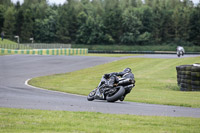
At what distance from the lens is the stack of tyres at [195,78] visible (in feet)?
61.6

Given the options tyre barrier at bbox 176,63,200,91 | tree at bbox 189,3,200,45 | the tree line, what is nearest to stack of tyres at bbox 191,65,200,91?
tyre barrier at bbox 176,63,200,91

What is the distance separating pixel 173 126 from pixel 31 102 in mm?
5596

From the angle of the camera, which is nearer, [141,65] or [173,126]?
[173,126]

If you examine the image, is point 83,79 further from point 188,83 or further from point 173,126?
point 173,126

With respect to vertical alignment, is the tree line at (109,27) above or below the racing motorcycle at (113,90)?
above

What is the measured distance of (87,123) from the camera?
333 inches

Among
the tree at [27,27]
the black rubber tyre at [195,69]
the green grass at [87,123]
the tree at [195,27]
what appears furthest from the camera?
the tree at [27,27]

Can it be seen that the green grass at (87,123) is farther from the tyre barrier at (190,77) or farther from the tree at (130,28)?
the tree at (130,28)

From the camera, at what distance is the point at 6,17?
115m

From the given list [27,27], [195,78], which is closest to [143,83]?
[195,78]

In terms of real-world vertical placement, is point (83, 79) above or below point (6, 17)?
below

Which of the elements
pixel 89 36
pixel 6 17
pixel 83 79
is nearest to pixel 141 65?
pixel 83 79

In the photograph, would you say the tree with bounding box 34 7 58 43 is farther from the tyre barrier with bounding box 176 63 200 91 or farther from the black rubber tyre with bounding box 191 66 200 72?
the black rubber tyre with bounding box 191 66 200 72

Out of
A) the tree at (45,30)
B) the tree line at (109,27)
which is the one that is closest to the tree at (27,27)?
the tree line at (109,27)
